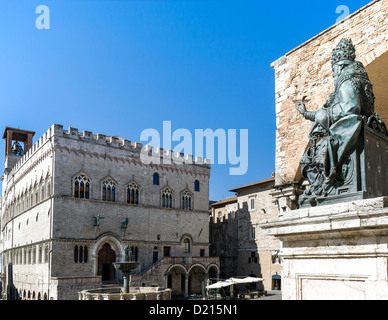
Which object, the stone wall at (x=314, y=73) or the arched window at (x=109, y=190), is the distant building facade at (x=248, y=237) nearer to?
the arched window at (x=109, y=190)

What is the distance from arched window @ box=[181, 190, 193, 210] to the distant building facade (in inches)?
191

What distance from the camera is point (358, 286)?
318cm

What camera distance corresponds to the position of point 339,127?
12.1 ft

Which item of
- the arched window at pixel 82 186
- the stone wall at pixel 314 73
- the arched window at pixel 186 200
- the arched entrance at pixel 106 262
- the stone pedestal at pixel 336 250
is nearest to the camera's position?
the stone pedestal at pixel 336 250

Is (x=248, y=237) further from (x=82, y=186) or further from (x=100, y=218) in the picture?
(x=82, y=186)

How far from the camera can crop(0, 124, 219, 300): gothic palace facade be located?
31.0m

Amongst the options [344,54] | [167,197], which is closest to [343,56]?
[344,54]

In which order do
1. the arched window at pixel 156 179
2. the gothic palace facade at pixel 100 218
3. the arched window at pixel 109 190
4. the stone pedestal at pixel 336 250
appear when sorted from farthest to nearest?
1. the arched window at pixel 156 179
2. the arched window at pixel 109 190
3. the gothic palace facade at pixel 100 218
4. the stone pedestal at pixel 336 250

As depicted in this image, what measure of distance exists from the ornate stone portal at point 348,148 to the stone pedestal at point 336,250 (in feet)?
0.69

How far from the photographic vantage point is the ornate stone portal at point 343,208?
3098 mm

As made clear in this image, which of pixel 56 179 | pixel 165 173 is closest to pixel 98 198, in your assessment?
pixel 56 179

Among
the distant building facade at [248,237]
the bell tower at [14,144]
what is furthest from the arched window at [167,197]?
the bell tower at [14,144]

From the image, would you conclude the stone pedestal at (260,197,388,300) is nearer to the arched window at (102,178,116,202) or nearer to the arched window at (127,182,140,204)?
the arched window at (102,178,116,202)
